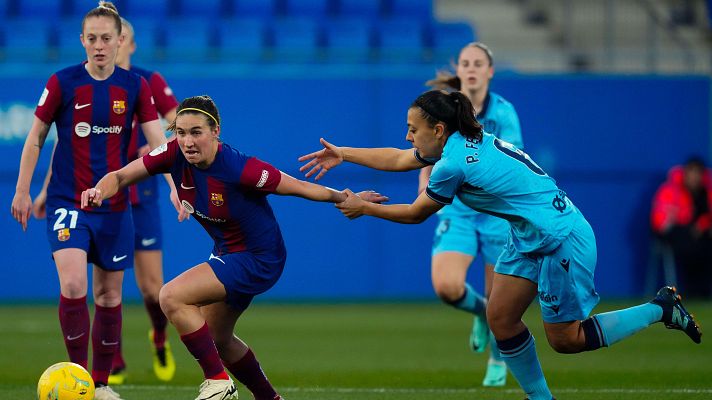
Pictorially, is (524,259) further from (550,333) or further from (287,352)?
(287,352)

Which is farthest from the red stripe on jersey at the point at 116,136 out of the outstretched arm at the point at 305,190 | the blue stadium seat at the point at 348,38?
the blue stadium seat at the point at 348,38

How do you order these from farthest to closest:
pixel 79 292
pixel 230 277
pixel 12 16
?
pixel 12 16
pixel 79 292
pixel 230 277

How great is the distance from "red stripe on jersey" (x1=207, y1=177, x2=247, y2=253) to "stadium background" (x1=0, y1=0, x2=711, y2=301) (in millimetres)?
8544

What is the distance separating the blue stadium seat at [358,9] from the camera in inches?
690

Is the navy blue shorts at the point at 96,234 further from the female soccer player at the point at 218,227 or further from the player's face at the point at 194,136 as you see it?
the player's face at the point at 194,136

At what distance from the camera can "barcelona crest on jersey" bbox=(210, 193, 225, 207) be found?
238 inches

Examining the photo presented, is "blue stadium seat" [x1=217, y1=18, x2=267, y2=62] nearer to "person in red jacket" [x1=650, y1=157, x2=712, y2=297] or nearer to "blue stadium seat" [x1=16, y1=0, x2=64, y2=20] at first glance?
"blue stadium seat" [x1=16, y1=0, x2=64, y2=20]

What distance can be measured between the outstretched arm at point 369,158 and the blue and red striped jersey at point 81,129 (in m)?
1.30

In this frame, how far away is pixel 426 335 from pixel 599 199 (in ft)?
16.7

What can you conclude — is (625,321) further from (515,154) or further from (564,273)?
(515,154)

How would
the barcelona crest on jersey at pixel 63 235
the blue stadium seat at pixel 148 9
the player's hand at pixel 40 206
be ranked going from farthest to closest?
the blue stadium seat at pixel 148 9 → the player's hand at pixel 40 206 → the barcelona crest on jersey at pixel 63 235

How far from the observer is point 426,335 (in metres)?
11.5

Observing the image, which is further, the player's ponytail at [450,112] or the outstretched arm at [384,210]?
the outstretched arm at [384,210]

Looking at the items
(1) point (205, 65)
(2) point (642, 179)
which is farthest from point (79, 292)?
(2) point (642, 179)
